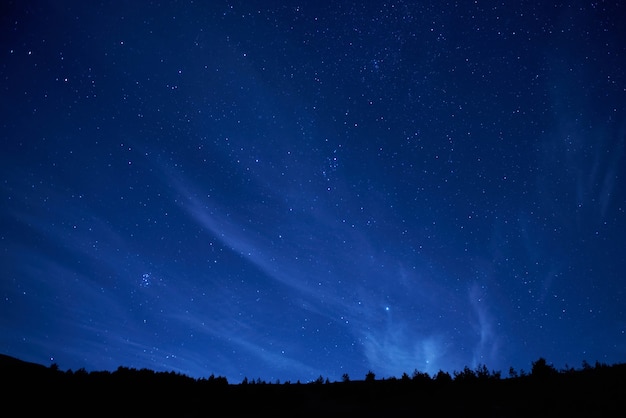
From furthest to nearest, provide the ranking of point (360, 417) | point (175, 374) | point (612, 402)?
point (175, 374) < point (360, 417) < point (612, 402)

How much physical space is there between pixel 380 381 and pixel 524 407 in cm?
773

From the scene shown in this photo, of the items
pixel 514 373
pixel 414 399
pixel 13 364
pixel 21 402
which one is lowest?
pixel 21 402

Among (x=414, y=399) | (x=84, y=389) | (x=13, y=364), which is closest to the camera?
(x=414, y=399)

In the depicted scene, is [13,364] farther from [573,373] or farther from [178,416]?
[573,373]

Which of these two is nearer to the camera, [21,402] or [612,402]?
[612,402]

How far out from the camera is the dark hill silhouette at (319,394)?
11.8m

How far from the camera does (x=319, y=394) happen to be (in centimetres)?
1731

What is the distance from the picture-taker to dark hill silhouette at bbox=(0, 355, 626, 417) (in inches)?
464

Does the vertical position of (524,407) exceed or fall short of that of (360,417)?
it exceeds it

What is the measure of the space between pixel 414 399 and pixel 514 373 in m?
5.39

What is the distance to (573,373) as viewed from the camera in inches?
587

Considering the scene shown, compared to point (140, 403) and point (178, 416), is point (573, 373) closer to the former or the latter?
point (178, 416)

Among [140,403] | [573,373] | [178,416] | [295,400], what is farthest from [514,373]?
[140,403]

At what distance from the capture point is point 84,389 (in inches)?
706
